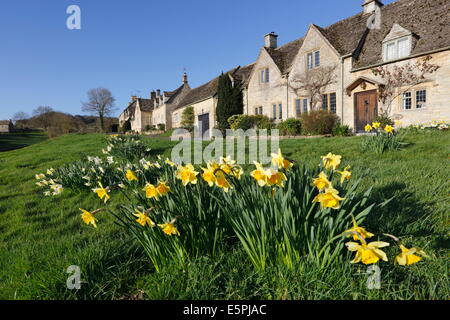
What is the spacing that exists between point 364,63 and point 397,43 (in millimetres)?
1901

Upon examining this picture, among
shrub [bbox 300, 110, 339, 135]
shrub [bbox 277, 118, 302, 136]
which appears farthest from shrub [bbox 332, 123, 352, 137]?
shrub [bbox 277, 118, 302, 136]

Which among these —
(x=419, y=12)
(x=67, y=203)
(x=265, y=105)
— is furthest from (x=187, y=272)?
(x=265, y=105)

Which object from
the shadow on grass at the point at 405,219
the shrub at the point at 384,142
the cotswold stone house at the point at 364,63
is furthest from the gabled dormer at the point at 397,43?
the shadow on grass at the point at 405,219

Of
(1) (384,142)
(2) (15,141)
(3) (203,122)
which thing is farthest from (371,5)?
(2) (15,141)

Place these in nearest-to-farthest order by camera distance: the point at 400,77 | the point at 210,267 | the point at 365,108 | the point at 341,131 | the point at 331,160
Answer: the point at 210,267 < the point at 331,160 < the point at 400,77 < the point at 341,131 < the point at 365,108

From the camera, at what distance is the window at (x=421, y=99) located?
13500 millimetres

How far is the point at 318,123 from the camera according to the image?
14930 mm

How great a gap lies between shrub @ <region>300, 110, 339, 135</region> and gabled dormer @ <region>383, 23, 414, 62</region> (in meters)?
4.83

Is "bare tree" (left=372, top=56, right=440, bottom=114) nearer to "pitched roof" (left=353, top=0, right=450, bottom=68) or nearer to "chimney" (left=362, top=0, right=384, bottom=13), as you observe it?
"pitched roof" (left=353, top=0, right=450, bottom=68)

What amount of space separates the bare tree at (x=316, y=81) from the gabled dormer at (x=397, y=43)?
10.3 ft

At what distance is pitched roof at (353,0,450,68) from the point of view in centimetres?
1302

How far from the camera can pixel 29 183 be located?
6.16 metres

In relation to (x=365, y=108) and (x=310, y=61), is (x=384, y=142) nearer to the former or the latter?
(x=365, y=108)

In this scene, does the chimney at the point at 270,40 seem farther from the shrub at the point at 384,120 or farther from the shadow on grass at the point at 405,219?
Result: the shadow on grass at the point at 405,219
